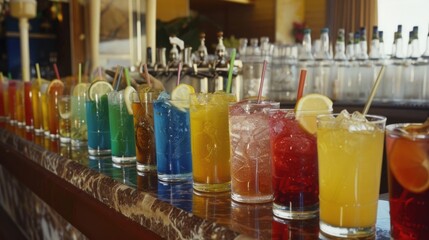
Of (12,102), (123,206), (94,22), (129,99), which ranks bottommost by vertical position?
(123,206)

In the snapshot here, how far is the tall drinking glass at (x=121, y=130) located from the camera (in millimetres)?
1339

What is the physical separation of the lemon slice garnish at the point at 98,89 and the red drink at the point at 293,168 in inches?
31.9

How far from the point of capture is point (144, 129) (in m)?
1.23

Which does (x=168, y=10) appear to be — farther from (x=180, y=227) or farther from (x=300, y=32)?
(x=180, y=227)

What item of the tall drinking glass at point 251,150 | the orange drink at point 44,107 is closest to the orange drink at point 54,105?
the orange drink at point 44,107

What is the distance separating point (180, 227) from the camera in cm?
87

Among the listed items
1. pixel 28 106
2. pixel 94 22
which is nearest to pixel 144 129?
pixel 28 106

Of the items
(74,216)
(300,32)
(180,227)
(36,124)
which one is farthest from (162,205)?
(300,32)

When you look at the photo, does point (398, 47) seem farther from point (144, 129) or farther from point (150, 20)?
point (144, 129)

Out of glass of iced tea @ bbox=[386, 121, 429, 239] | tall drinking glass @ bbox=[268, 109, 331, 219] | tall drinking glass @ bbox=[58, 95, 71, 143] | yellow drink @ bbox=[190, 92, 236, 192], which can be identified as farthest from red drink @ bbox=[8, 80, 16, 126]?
glass of iced tea @ bbox=[386, 121, 429, 239]

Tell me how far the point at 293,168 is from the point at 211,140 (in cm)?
24

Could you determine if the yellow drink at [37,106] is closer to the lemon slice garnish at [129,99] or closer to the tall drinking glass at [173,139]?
the lemon slice garnish at [129,99]

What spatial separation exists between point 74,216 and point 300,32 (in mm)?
4636

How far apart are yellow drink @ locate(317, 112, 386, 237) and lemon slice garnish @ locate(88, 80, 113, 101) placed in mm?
933
